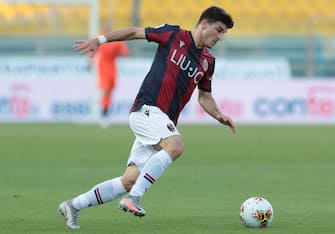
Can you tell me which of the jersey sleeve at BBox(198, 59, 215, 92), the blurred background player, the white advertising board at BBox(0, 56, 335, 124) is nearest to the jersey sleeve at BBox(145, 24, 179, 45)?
the jersey sleeve at BBox(198, 59, 215, 92)

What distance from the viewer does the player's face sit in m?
8.56

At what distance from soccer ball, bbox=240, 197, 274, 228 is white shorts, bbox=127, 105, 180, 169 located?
935mm

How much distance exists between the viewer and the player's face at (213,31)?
337 inches

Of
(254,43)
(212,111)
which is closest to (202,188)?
(212,111)

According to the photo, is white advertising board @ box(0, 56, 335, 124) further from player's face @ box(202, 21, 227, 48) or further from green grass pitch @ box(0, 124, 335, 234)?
player's face @ box(202, 21, 227, 48)

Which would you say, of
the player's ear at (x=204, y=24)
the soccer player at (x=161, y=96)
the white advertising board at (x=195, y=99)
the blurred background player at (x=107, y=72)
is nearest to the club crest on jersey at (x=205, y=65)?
the soccer player at (x=161, y=96)

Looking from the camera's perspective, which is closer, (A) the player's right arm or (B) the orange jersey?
(A) the player's right arm

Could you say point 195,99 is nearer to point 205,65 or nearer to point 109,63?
point 109,63

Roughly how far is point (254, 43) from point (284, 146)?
10.9m

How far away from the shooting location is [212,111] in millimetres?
9203

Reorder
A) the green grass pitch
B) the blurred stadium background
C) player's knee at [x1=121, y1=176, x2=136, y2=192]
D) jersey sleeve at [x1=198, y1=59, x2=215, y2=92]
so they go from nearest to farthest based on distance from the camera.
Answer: player's knee at [x1=121, y1=176, x2=136, y2=192] < jersey sleeve at [x1=198, y1=59, x2=215, y2=92] < the green grass pitch < the blurred stadium background

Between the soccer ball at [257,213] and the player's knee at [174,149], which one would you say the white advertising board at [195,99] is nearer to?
the soccer ball at [257,213]

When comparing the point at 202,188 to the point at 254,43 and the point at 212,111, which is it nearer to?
the point at 212,111

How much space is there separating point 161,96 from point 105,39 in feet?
2.46
